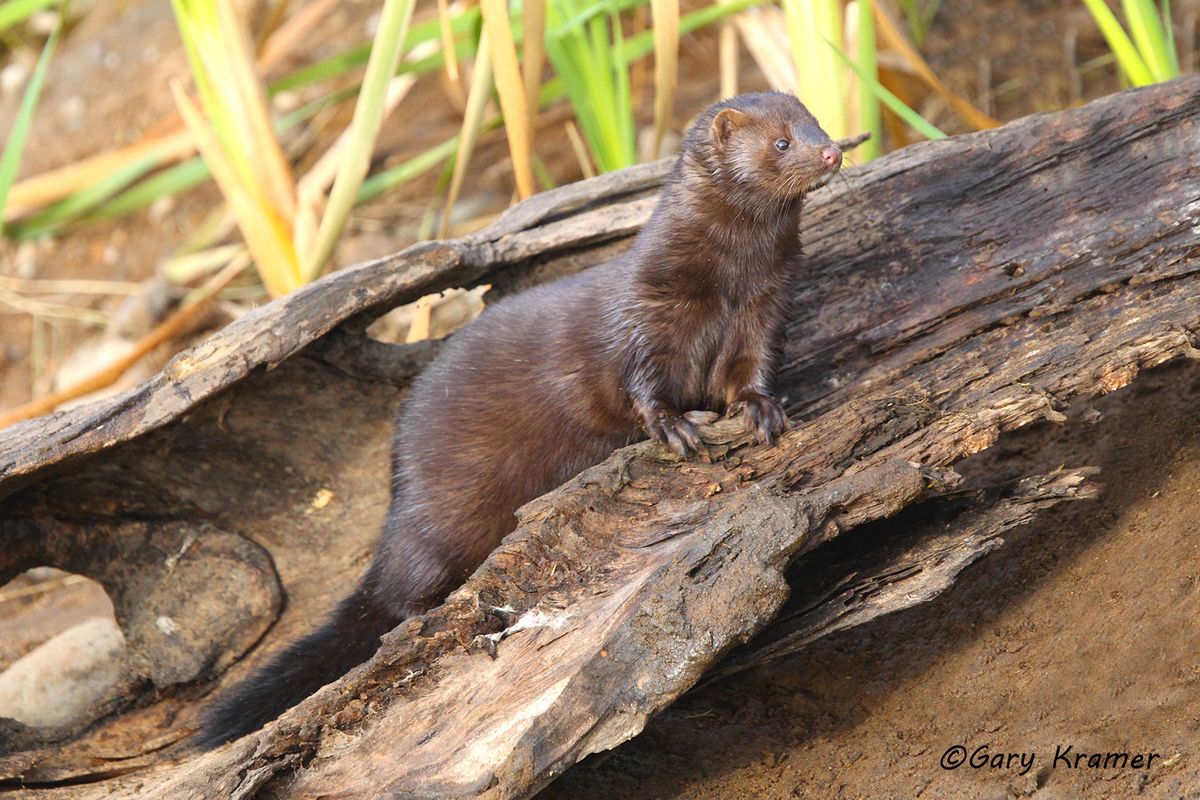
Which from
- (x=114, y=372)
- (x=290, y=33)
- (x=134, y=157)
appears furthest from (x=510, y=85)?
(x=134, y=157)

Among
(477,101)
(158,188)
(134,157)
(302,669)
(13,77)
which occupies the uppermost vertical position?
(13,77)

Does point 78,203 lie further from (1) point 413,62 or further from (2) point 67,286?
(1) point 413,62

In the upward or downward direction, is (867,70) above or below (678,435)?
above

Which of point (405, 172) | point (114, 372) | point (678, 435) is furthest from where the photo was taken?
point (405, 172)

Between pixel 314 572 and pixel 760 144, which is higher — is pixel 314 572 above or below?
below

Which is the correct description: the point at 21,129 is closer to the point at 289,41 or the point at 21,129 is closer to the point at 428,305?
the point at 428,305

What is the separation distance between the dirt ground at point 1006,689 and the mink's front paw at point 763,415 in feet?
1.09

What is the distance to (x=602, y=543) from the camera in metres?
2.59

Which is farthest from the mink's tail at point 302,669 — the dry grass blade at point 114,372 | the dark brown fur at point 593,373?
the dry grass blade at point 114,372

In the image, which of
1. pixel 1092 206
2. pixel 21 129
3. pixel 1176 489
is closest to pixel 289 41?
pixel 21 129

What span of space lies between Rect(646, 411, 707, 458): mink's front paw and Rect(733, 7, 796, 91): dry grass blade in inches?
82.2

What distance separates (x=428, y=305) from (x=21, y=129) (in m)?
1.51

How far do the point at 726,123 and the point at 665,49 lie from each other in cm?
87

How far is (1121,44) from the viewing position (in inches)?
145
